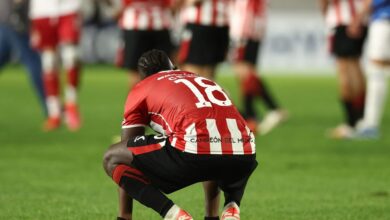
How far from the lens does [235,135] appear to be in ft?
19.7

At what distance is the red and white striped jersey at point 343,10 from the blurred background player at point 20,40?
3.68 m

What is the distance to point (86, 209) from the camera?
7281mm

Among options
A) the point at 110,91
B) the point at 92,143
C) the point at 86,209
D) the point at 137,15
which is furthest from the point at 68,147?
the point at 110,91

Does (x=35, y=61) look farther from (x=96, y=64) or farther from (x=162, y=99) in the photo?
(x=96, y=64)

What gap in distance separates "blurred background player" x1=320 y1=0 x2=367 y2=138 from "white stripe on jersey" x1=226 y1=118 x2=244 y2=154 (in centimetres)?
622

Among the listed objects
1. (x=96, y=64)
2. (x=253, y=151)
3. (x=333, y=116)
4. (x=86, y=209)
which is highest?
(x=253, y=151)

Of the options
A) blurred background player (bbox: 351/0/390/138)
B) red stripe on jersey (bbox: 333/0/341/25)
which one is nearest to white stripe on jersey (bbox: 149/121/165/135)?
blurred background player (bbox: 351/0/390/138)

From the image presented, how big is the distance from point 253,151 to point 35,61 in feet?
25.7

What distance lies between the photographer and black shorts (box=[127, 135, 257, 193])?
592 centimetres

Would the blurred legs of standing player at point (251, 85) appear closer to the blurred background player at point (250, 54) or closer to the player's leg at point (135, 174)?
the blurred background player at point (250, 54)

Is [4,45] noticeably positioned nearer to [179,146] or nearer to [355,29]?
[355,29]

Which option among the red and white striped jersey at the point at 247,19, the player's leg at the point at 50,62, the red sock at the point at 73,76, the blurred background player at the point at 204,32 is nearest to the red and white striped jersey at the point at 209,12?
the blurred background player at the point at 204,32

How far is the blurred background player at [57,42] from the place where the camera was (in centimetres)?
1274

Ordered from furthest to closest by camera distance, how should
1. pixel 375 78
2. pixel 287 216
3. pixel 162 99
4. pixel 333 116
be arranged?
pixel 333 116 → pixel 375 78 → pixel 287 216 → pixel 162 99
